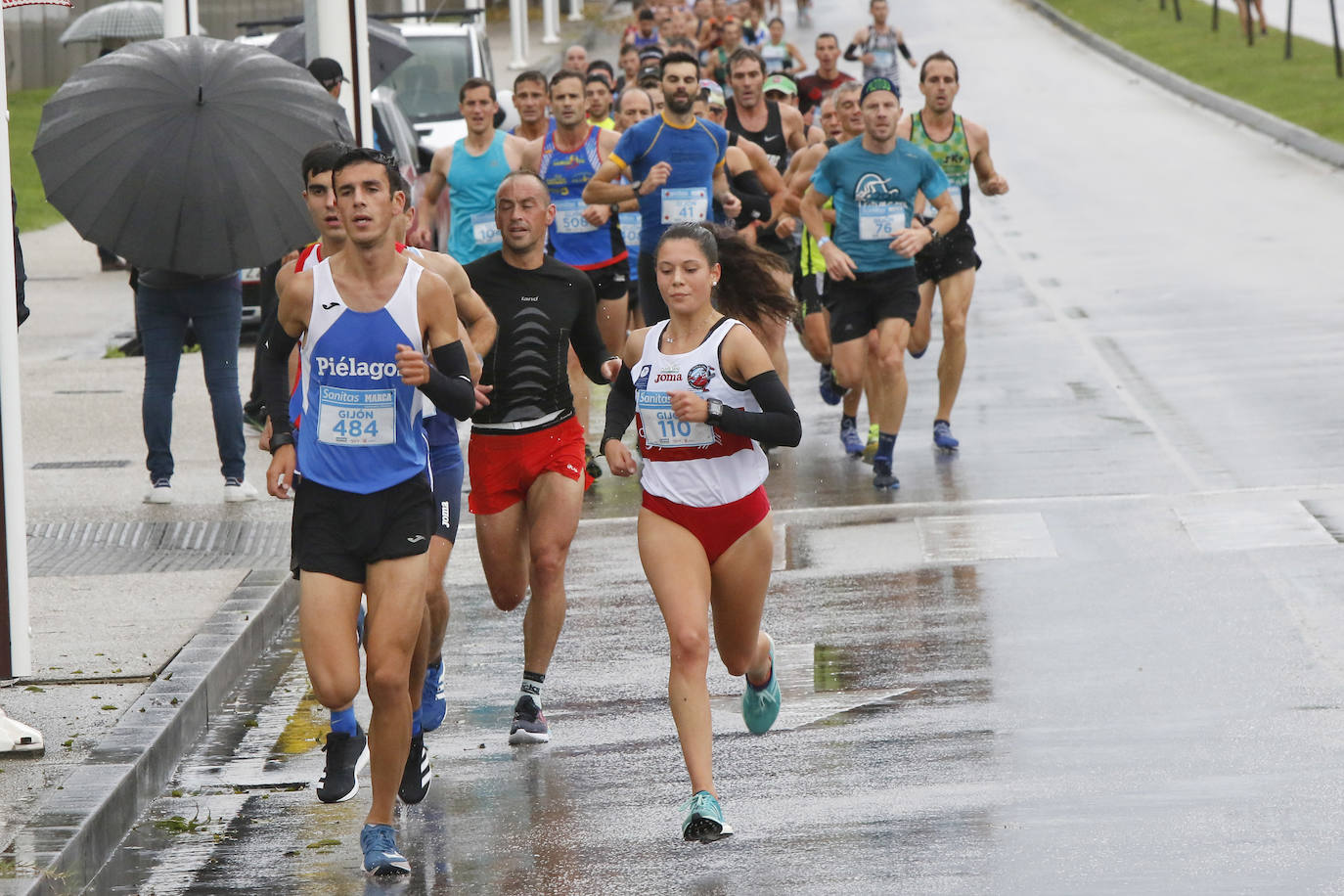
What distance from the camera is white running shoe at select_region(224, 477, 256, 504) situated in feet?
39.8

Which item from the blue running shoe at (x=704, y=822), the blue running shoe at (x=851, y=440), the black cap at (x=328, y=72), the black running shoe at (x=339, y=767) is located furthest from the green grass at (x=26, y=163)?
the blue running shoe at (x=704, y=822)

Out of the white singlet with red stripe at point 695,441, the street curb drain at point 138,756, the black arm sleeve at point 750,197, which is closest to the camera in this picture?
the street curb drain at point 138,756

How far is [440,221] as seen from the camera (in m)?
16.0

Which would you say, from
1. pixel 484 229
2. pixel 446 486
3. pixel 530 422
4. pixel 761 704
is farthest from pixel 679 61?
pixel 761 704

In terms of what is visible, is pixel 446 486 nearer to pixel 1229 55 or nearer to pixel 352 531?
pixel 352 531

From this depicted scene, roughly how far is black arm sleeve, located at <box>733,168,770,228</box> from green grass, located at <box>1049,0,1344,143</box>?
18934mm

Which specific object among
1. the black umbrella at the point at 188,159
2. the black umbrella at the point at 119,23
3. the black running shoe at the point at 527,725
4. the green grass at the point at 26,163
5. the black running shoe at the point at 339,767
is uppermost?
the black umbrella at the point at 119,23

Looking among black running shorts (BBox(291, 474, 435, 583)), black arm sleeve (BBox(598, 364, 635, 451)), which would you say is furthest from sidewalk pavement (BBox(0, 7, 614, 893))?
black arm sleeve (BBox(598, 364, 635, 451))

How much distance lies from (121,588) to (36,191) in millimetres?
25024

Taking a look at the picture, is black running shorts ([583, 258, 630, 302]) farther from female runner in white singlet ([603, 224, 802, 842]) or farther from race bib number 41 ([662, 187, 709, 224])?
female runner in white singlet ([603, 224, 802, 842])

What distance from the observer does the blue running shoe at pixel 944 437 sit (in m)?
13.5

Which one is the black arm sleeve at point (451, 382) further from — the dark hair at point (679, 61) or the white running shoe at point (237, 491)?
the dark hair at point (679, 61)

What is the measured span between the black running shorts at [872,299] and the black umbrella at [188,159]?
382cm

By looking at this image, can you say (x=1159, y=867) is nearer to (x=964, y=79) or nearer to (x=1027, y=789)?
(x=1027, y=789)
